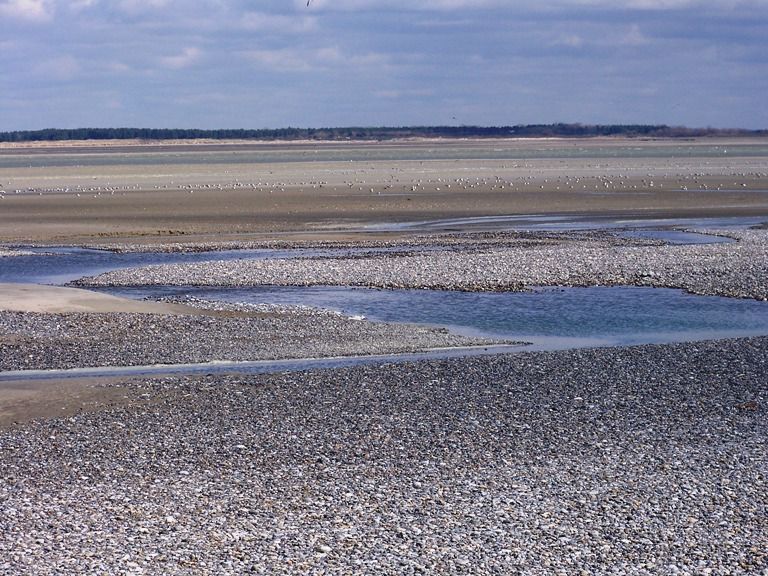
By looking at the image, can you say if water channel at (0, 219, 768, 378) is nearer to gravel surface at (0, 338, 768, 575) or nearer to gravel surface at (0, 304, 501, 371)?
gravel surface at (0, 304, 501, 371)

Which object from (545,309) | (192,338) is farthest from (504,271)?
(192,338)

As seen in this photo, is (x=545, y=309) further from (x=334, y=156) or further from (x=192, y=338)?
(x=334, y=156)

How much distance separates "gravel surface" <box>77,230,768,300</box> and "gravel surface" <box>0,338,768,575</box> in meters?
8.92

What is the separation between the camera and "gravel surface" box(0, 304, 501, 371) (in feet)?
59.0

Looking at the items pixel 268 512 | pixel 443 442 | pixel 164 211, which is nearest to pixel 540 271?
pixel 443 442

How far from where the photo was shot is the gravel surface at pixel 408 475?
8.93 metres

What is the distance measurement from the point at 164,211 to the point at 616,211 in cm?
2067

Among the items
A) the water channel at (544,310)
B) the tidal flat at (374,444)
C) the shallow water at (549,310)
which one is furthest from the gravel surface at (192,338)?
the shallow water at (549,310)

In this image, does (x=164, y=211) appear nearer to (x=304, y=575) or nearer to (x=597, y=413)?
(x=597, y=413)

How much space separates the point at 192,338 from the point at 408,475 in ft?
29.0

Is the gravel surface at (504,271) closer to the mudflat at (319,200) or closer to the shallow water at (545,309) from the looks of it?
the shallow water at (545,309)

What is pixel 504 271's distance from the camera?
27.1 metres

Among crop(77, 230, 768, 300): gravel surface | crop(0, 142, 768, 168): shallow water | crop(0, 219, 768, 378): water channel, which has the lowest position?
crop(0, 219, 768, 378): water channel

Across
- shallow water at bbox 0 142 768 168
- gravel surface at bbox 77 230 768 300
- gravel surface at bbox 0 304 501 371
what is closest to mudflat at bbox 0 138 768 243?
gravel surface at bbox 77 230 768 300
